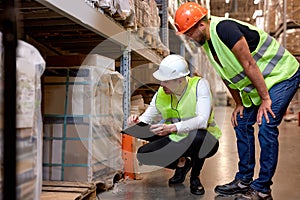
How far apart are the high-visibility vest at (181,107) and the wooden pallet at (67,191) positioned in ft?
3.04

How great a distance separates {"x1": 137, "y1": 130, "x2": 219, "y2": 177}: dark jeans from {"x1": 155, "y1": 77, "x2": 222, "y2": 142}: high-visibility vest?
0.06 m

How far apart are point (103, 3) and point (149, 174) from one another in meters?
1.83

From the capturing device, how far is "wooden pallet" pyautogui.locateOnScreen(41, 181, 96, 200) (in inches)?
98.9

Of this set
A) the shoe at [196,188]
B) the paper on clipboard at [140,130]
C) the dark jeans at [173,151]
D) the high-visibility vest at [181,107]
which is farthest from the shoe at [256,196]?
the paper on clipboard at [140,130]

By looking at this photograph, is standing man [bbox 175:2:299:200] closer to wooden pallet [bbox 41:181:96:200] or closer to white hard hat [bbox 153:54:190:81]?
white hard hat [bbox 153:54:190:81]

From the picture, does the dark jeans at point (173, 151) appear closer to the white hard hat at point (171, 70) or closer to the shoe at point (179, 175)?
the shoe at point (179, 175)

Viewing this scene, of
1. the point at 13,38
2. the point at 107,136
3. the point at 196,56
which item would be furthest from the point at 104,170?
the point at 196,56

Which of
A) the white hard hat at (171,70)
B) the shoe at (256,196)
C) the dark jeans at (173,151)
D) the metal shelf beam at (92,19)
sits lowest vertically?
the shoe at (256,196)

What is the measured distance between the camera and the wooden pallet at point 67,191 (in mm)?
2512

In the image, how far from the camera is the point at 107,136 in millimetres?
3287

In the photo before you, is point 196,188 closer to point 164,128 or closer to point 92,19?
point 164,128

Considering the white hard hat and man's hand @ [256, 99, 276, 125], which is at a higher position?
the white hard hat

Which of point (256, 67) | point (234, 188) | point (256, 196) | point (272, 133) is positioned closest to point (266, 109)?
point (272, 133)

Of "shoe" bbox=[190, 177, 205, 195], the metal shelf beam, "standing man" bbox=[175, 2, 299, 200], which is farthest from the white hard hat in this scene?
"shoe" bbox=[190, 177, 205, 195]
